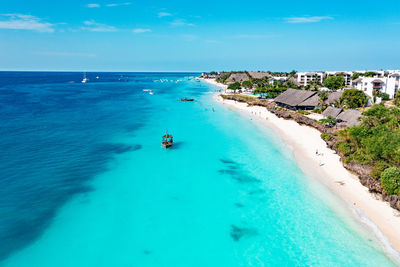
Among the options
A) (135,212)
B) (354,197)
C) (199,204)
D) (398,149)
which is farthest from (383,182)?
(135,212)

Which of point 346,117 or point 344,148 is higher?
point 346,117

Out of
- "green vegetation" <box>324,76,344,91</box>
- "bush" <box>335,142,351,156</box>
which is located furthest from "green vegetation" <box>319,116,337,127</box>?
"green vegetation" <box>324,76,344,91</box>

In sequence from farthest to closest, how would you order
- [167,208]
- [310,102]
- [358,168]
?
[310,102] < [358,168] < [167,208]

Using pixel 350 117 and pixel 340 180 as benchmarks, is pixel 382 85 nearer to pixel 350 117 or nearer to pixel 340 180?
pixel 350 117

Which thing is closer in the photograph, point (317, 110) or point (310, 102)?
point (317, 110)

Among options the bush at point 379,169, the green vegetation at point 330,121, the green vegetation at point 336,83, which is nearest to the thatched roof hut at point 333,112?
the green vegetation at point 330,121

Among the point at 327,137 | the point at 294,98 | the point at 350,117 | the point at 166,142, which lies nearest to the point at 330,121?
the point at 350,117
